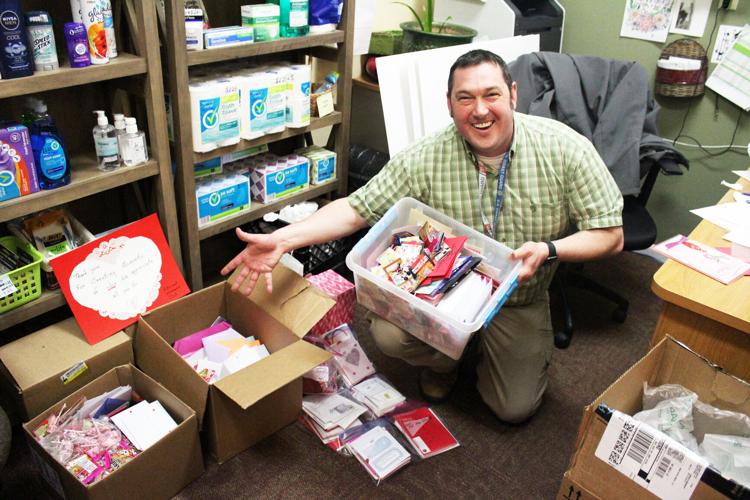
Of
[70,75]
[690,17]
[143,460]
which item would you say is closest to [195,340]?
[143,460]

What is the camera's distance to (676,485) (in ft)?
3.45

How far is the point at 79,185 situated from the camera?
1658 millimetres

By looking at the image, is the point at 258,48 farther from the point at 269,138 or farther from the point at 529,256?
the point at 529,256

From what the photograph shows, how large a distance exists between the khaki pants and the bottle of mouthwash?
1037 mm

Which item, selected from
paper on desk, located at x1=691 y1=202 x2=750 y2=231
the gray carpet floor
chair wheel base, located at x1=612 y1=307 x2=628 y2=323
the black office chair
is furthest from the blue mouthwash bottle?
chair wheel base, located at x1=612 y1=307 x2=628 y2=323

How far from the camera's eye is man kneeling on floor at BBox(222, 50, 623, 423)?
5.37 feet

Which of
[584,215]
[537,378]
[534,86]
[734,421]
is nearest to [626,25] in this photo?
[534,86]

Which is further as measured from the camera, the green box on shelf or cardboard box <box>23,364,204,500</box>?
the green box on shelf

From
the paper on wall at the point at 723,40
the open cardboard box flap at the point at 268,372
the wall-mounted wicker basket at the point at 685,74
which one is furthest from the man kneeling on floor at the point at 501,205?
the paper on wall at the point at 723,40

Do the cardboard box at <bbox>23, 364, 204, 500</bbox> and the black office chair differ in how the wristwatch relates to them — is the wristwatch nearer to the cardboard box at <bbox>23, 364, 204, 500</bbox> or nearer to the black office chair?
the black office chair

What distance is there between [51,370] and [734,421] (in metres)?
1.66

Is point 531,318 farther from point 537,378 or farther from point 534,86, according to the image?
point 534,86

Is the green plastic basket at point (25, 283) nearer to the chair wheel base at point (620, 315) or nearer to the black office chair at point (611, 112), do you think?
the black office chair at point (611, 112)

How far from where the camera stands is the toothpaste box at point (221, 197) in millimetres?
2025
